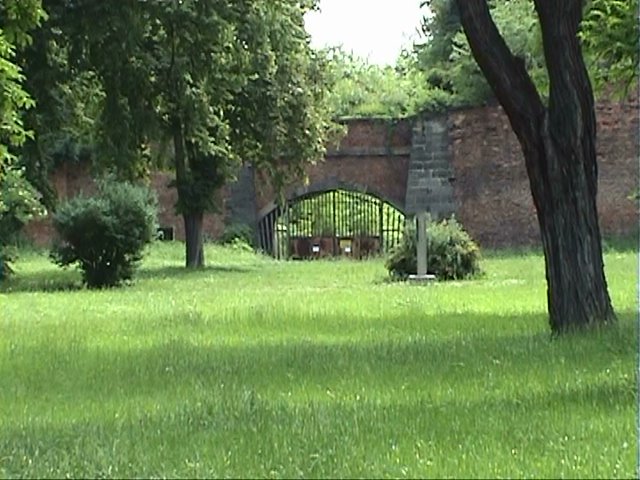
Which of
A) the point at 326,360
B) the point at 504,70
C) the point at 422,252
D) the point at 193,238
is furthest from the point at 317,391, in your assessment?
the point at 193,238

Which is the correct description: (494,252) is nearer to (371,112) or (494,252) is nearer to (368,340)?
(371,112)

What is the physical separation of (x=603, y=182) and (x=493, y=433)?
1379 inches

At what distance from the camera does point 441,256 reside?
97.8ft

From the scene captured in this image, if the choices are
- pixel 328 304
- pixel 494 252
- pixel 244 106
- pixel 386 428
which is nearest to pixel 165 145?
pixel 244 106

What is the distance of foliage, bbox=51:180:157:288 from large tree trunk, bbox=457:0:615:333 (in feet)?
52.4

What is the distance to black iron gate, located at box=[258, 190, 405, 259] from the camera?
Answer: 48.8 metres

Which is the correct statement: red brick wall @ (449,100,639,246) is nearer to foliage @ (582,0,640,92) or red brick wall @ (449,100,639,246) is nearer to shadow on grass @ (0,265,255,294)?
shadow on grass @ (0,265,255,294)

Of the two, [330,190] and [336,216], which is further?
[336,216]

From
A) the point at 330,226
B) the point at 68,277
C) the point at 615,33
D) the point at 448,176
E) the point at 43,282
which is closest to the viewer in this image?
the point at 615,33

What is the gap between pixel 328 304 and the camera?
2094 cm

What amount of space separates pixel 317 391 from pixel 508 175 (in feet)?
110

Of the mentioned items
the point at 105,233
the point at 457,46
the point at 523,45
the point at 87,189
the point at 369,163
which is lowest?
the point at 105,233

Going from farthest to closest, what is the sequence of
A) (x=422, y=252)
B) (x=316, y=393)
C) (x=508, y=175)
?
(x=508, y=175) < (x=422, y=252) < (x=316, y=393)

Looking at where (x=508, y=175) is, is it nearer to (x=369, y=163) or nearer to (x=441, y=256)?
(x=369, y=163)
